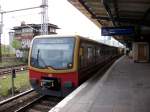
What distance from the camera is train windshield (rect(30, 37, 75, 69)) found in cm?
1205

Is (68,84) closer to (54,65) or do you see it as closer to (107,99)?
(54,65)

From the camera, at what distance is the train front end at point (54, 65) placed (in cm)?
1183

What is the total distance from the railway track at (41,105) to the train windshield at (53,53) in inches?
54.4

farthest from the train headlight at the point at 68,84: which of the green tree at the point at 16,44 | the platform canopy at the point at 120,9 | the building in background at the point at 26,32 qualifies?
the green tree at the point at 16,44

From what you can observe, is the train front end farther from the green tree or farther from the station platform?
the green tree

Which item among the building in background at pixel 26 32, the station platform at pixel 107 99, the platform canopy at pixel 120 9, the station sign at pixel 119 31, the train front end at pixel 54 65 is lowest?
the station platform at pixel 107 99

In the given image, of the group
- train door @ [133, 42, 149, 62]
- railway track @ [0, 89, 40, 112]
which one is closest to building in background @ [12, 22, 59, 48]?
train door @ [133, 42, 149, 62]

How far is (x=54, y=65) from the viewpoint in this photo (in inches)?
478

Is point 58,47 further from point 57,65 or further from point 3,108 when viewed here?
point 3,108

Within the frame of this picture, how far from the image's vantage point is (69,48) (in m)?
12.1

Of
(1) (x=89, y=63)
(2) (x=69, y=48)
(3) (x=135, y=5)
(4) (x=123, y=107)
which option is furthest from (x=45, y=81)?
(3) (x=135, y=5)

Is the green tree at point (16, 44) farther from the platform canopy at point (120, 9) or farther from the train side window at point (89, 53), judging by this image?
the train side window at point (89, 53)

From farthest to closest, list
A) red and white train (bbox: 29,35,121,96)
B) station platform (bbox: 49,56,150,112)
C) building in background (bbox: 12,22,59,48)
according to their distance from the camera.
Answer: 1. building in background (bbox: 12,22,59,48)
2. red and white train (bbox: 29,35,121,96)
3. station platform (bbox: 49,56,150,112)

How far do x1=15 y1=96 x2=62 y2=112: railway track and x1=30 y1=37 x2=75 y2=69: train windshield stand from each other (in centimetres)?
138
